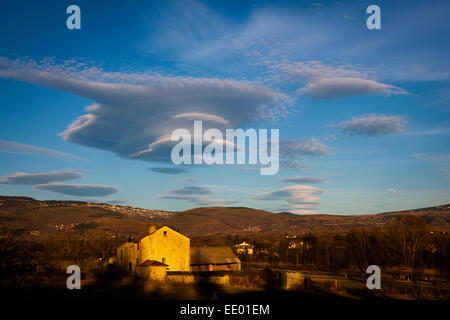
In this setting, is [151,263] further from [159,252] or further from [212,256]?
[212,256]

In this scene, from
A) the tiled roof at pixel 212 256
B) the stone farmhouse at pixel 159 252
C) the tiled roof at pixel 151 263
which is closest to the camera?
the tiled roof at pixel 151 263

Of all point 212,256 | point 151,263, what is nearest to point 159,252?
point 151,263

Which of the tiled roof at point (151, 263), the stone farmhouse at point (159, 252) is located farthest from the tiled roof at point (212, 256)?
the tiled roof at point (151, 263)

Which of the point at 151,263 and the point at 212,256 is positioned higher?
the point at 151,263

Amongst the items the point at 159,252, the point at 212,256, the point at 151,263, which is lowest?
the point at 212,256

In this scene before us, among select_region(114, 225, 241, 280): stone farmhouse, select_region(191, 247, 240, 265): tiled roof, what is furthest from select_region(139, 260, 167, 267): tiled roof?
select_region(191, 247, 240, 265): tiled roof

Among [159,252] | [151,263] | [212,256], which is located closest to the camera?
[151,263]

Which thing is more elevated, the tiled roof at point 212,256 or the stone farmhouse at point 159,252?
the stone farmhouse at point 159,252

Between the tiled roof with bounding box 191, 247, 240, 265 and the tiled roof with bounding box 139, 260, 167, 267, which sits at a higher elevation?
the tiled roof with bounding box 139, 260, 167, 267

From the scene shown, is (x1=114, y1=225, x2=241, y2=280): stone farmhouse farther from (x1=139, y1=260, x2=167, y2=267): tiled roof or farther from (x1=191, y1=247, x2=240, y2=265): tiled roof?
(x1=191, y1=247, x2=240, y2=265): tiled roof

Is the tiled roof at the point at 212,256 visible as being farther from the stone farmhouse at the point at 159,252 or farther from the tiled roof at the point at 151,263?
the tiled roof at the point at 151,263

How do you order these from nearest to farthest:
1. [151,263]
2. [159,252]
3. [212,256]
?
[151,263], [159,252], [212,256]

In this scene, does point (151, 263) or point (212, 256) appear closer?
point (151, 263)
